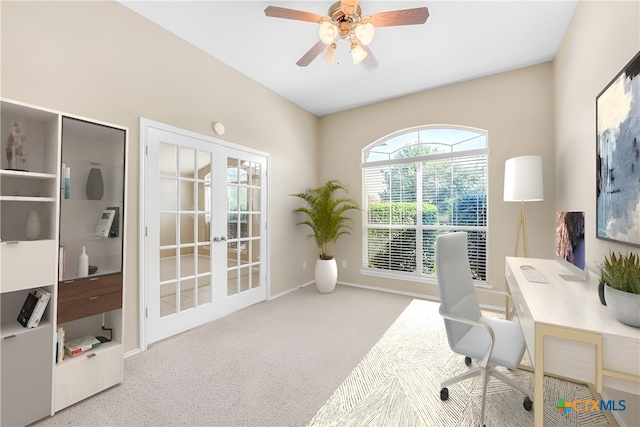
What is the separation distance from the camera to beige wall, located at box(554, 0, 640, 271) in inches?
60.8

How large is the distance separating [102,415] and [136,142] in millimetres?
2086

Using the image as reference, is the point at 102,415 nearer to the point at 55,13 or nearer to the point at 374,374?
the point at 374,374

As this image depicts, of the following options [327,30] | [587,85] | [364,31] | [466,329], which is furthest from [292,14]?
[466,329]

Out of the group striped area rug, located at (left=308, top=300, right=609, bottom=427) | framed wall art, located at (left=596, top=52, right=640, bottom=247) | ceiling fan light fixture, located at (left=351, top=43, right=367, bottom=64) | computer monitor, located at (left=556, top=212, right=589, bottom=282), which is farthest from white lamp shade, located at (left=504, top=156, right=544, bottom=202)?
ceiling fan light fixture, located at (left=351, top=43, right=367, bottom=64)

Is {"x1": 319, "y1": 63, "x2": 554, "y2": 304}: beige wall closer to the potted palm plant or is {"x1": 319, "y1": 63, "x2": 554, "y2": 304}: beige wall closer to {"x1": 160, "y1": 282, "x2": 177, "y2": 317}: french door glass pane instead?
the potted palm plant

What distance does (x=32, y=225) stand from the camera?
1.67m

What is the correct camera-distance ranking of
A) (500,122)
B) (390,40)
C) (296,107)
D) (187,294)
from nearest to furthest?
(390,40), (187,294), (500,122), (296,107)

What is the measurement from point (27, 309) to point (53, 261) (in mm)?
348

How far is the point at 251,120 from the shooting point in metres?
3.54

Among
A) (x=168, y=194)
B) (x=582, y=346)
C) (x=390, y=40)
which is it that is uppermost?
(x=390, y=40)

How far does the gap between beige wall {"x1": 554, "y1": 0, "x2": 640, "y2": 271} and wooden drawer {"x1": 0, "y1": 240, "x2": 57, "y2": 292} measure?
11.0 ft

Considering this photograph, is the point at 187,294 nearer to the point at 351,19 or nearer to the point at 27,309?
the point at 27,309

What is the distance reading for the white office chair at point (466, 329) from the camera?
4.84 feet

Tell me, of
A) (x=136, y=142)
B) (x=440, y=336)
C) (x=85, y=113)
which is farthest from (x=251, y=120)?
(x=440, y=336)
